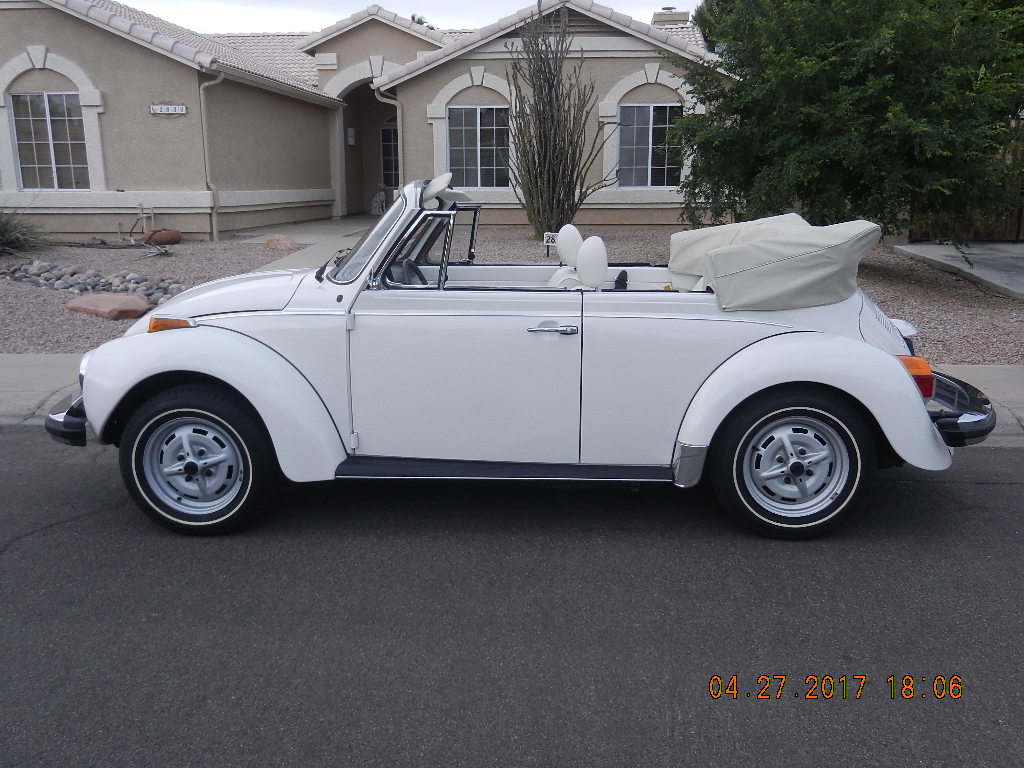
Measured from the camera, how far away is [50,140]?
17641mm

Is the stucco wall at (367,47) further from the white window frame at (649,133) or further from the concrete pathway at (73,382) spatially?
the concrete pathway at (73,382)

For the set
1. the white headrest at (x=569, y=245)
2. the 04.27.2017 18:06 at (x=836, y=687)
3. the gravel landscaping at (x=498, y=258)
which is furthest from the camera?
the gravel landscaping at (x=498, y=258)

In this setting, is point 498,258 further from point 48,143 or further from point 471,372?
point 48,143

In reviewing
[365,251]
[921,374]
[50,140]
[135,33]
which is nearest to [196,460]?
[365,251]

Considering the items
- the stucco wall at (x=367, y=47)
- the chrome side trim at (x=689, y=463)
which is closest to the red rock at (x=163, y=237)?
the stucco wall at (x=367, y=47)

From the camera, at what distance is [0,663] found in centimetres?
341

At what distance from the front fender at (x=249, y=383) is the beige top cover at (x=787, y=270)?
2025mm

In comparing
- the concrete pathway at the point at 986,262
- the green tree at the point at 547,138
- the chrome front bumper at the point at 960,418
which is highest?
the green tree at the point at 547,138

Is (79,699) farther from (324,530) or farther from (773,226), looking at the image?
(773,226)

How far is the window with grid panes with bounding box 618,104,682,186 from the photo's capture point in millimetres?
19172

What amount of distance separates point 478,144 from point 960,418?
16.2 meters

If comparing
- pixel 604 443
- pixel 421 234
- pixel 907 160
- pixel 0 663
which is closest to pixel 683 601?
pixel 604 443

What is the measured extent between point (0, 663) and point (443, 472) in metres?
1.98

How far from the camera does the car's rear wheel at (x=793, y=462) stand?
4.39m
